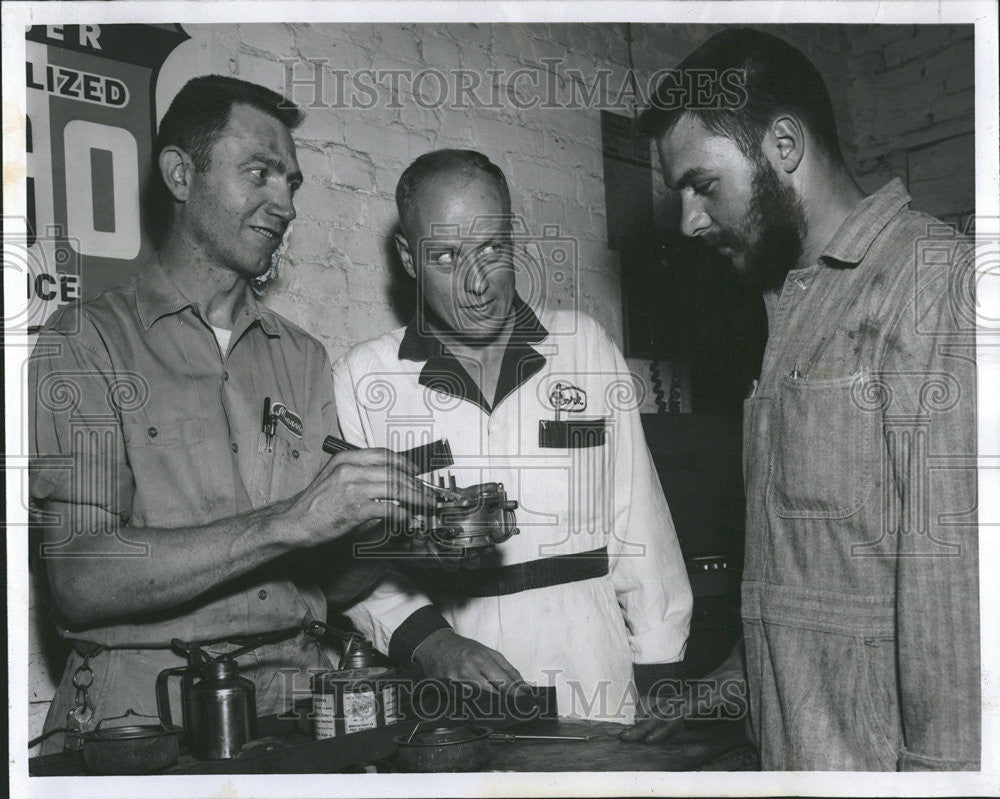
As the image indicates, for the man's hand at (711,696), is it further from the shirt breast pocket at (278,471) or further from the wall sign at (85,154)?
the wall sign at (85,154)

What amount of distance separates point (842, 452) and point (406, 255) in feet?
3.14

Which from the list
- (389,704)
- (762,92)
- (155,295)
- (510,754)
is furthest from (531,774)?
(762,92)

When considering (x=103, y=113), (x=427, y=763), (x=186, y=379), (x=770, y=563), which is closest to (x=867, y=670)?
(x=770, y=563)

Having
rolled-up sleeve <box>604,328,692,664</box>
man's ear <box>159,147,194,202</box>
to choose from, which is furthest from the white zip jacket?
man's ear <box>159,147,194,202</box>

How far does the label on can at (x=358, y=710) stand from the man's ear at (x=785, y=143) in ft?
4.04

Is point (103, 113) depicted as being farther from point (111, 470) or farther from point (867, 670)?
point (867, 670)

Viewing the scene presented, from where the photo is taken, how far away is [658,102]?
1870mm

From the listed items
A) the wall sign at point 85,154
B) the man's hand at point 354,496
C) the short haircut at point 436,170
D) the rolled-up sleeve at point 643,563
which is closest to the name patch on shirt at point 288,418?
the man's hand at point 354,496

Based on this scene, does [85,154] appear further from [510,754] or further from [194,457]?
[510,754]

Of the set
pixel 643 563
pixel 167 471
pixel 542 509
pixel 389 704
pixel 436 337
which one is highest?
pixel 436 337

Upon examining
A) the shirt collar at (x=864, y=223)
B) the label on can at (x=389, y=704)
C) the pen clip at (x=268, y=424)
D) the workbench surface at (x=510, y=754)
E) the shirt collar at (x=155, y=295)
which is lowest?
the workbench surface at (x=510, y=754)

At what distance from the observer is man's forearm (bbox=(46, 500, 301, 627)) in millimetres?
1593

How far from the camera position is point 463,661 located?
69.2 inches

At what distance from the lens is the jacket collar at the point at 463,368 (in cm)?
188
